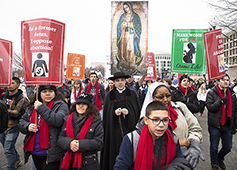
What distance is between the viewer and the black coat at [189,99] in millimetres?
4539

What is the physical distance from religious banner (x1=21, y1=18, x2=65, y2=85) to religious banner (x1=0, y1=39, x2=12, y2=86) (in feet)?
4.82

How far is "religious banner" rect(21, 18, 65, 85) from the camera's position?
326 centimetres

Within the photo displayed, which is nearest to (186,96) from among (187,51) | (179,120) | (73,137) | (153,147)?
(187,51)

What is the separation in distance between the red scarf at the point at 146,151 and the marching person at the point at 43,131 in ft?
5.70

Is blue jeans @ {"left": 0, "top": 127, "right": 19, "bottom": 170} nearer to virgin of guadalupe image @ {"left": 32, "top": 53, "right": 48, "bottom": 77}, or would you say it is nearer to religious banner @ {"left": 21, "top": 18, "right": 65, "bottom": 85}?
religious banner @ {"left": 21, "top": 18, "right": 65, "bottom": 85}

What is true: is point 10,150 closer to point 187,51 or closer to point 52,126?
point 52,126

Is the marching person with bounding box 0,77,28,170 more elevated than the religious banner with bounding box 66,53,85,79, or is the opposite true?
→ the religious banner with bounding box 66,53,85,79

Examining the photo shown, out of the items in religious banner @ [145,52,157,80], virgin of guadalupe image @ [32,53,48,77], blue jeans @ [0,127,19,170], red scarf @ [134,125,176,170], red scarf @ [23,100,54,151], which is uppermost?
religious banner @ [145,52,157,80]

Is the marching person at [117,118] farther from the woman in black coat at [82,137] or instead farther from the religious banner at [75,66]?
the religious banner at [75,66]

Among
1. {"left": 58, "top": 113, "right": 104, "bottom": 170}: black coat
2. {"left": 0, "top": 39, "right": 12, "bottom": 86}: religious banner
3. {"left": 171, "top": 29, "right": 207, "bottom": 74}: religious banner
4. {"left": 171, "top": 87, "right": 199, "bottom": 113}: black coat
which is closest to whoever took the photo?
{"left": 58, "top": 113, "right": 104, "bottom": 170}: black coat

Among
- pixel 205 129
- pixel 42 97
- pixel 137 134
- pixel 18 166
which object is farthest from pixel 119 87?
pixel 205 129

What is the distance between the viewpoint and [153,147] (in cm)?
191

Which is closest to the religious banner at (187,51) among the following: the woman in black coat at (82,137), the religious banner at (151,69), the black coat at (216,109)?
the black coat at (216,109)

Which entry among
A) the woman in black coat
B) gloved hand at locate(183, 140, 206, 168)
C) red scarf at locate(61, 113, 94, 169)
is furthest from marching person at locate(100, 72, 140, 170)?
gloved hand at locate(183, 140, 206, 168)
